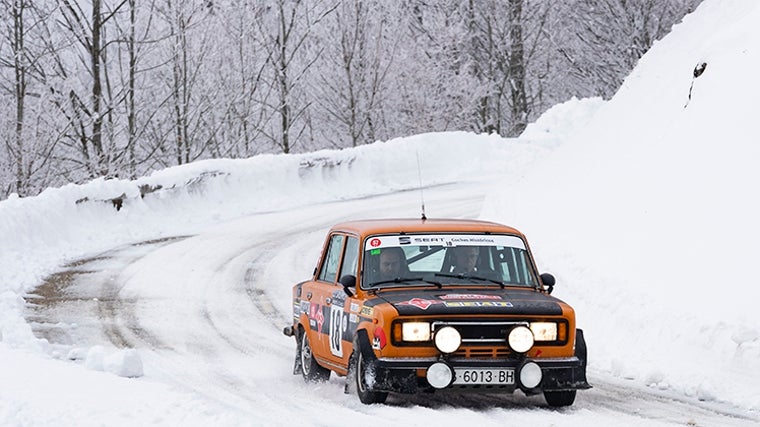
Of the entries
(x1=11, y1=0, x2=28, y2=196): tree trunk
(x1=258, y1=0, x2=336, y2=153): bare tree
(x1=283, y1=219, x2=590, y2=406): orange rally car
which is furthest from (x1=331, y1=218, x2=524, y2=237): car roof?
(x1=258, y1=0, x2=336, y2=153): bare tree

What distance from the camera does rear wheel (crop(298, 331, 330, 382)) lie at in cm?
1009

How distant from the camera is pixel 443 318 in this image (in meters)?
8.15

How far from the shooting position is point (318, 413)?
8.08m

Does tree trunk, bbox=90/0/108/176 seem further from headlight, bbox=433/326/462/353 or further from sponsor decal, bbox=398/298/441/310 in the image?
headlight, bbox=433/326/462/353

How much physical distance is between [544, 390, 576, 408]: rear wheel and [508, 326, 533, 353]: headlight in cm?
45

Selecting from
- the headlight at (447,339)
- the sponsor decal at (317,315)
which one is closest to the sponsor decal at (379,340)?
the headlight at (447,339)

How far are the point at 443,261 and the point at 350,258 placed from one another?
898 millimetres

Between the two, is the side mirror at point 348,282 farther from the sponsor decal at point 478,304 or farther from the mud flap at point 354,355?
the sponsor decal at point 478,304

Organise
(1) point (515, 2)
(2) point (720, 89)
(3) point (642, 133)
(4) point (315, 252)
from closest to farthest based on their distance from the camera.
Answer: (2) point (720, 89) < (3) point (642, 133) < (4) point (315, 252) < (1) point (515, 2)

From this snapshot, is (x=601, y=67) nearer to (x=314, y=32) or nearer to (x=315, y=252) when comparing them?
(x=314, y=32)

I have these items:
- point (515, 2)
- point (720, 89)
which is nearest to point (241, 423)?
point (720, 89)

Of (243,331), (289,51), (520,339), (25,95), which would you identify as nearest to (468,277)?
(520,339)

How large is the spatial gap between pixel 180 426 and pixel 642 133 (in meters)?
13.0

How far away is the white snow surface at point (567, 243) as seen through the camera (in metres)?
8.45
